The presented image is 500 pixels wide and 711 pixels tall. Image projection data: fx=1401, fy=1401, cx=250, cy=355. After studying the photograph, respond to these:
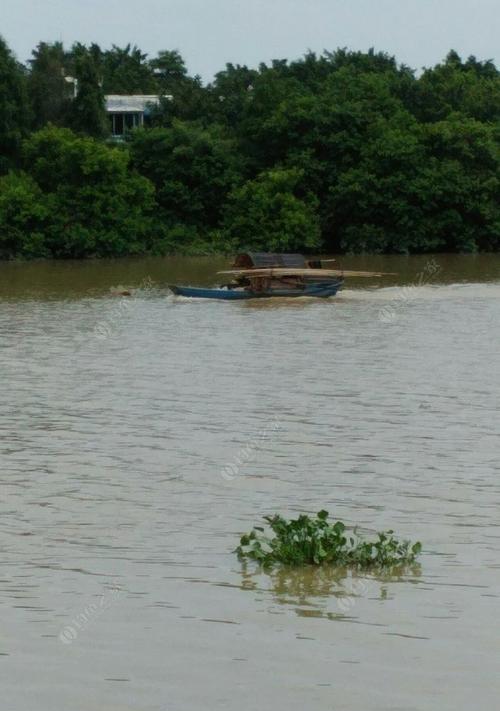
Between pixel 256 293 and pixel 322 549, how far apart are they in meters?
27.7

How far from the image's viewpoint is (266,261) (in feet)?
126

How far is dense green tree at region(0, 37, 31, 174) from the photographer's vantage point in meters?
61.1

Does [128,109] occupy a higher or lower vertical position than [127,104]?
lower

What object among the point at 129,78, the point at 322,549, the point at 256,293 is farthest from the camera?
the point at 129,78

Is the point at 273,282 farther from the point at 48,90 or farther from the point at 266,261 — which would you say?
the point at 48,90

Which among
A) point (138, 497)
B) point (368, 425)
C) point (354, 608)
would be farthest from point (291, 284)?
point (354, 608)

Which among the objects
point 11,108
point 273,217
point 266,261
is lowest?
point 266,261

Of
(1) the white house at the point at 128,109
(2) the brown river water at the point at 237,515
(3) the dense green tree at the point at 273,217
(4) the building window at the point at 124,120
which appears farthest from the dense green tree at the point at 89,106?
(2) the brown river water at the point at 237,515

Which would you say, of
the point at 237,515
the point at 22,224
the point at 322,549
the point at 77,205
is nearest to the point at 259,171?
the point at 77,205

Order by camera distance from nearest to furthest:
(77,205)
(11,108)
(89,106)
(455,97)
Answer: (77,205)
(11,108)
(89,106)
(455,97)

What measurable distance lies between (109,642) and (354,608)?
1745mm

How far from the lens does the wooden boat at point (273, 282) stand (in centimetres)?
3772

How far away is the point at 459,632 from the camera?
8914 millimetres

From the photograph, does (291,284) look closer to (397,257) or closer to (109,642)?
(397,257)
